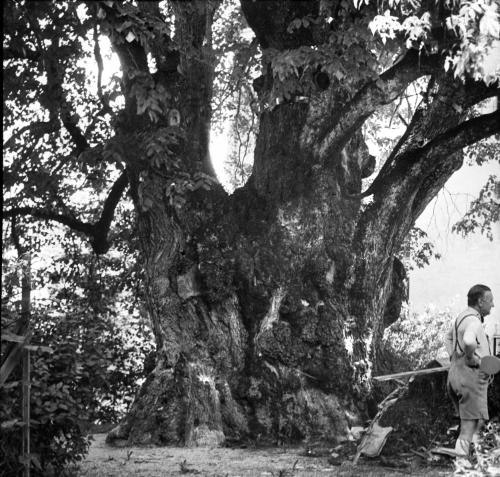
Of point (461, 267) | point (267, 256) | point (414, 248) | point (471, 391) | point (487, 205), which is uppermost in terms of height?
point (461, 267)

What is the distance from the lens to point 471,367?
9.24 m

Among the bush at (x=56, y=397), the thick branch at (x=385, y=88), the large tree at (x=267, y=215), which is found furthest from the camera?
the large tree at (x=267, y=215)

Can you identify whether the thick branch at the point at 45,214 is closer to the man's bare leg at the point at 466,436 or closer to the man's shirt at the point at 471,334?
the man's shirt at the point at 471,334

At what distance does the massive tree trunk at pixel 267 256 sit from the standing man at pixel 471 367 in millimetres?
3606

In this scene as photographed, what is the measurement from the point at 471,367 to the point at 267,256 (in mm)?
4529

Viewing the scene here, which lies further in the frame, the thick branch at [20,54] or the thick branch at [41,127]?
the thick branch at [41,127]

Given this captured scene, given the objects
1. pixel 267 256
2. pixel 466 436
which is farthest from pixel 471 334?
pixel 267 256

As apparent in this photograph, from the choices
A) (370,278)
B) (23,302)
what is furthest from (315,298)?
(23,302)

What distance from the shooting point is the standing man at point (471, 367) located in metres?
9.09

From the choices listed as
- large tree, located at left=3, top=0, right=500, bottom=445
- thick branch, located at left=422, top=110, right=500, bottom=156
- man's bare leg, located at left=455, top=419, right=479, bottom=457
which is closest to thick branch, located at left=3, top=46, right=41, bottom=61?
large tree, located at left=3, top=0, right=500, bottom=445

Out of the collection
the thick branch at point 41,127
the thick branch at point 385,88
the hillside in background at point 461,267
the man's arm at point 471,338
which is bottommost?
the man's arm at point 471,338

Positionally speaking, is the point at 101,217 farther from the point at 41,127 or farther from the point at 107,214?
the point at 41,127

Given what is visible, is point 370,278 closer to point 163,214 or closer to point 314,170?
point 314,170

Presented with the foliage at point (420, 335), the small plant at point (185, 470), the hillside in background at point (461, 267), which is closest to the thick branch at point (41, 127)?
the small plant at point (185, 470)
